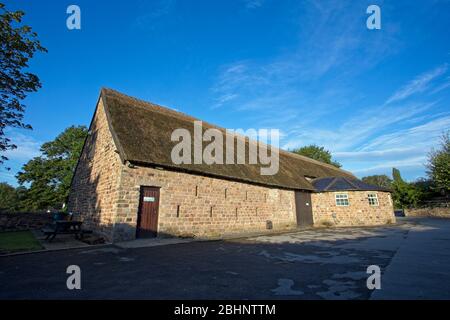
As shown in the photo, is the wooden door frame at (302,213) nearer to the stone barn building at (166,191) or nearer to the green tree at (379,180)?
the stone barn building at (166,191)

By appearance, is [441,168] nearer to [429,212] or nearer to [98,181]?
[429,212]

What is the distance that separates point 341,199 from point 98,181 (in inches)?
769

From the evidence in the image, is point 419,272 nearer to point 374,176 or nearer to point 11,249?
point 11,249

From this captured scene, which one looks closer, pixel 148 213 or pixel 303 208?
pixel 148 213

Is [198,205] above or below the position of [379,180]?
below

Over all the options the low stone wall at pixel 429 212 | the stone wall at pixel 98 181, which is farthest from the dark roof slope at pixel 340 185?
the stone wall at pixel 98 181

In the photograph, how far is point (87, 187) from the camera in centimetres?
1365

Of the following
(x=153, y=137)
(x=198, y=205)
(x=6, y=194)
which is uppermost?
(x=6, y=194)

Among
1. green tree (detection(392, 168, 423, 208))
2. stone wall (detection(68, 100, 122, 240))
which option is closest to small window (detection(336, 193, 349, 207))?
stone wall (detection(68, 100, 122, 240))

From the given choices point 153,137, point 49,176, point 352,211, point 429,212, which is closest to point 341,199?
point 352,211

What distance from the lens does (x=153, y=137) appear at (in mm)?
12922
